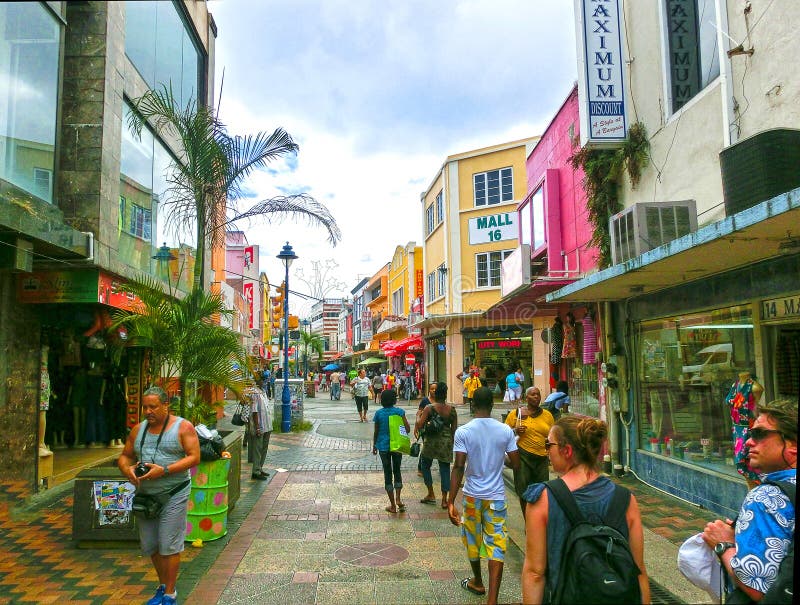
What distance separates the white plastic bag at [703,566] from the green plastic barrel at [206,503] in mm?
5065

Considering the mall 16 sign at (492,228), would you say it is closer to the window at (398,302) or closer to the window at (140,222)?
the window at (398,302)

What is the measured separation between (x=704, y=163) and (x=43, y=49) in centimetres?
845

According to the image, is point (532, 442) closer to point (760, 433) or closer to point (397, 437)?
point (397, 437)

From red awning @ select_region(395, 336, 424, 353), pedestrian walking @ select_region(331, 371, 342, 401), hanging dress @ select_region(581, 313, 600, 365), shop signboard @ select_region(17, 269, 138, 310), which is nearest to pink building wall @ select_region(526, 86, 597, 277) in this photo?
hanging dress @ select_region(581, 313, 600, 365)

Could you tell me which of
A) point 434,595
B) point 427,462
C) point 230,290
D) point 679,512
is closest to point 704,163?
point 679,512

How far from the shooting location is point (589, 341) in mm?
10789

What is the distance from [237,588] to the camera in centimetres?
500

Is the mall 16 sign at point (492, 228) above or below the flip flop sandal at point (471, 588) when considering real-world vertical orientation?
above

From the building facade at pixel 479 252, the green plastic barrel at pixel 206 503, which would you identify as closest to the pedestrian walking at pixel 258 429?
the green plastic barrel at pixel 206 503

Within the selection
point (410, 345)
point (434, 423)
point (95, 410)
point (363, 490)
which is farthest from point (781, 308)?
point (410, 345)

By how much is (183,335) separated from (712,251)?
568cm

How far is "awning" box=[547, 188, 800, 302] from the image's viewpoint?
14.7 feet

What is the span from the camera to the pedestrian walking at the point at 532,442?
6152 millimetres

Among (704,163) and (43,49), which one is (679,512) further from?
(43,49)
